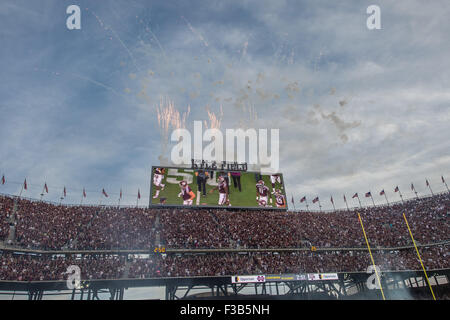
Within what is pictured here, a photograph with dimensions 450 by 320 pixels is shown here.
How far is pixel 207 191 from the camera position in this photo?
47281 mm

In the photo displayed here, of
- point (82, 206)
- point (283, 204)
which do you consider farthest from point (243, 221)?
point (82, 206)

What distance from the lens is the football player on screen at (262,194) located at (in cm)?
4905

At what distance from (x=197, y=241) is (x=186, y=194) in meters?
10.0

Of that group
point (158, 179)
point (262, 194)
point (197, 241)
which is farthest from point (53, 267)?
point (262, 194)

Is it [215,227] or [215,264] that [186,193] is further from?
[215,264]

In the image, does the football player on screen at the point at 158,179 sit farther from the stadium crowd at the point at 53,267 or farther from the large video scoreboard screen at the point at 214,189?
the stadium crowd at the point at 53,267

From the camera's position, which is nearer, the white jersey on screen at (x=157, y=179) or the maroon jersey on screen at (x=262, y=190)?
the white jersey on screen at (x=157, y=179)

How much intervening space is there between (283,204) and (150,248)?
2500 cm

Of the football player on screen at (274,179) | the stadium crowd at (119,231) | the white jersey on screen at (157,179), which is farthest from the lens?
the football player on screen at (274,179)

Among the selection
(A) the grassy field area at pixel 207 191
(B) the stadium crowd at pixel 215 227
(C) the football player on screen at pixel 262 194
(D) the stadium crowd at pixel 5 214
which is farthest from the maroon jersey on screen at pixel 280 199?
(D) the stadium crowd at pixel 5 214

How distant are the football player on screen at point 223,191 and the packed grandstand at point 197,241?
162 cm

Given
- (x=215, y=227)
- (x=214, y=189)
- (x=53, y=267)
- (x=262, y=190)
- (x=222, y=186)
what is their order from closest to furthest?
(x=53, y=267), (x=215, y=227), (x=214, y=189), (x=222, y=186), (x=262, y=190)

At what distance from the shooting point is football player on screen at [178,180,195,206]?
45253 millimetres
